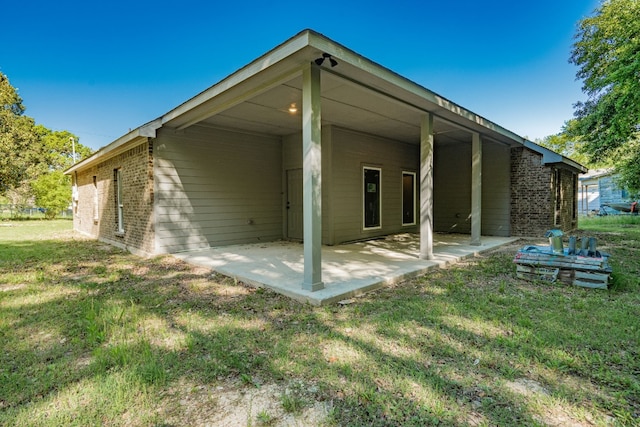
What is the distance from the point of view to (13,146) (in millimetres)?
16375

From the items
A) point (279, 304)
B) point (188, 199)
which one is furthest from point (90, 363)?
point (188, 199)

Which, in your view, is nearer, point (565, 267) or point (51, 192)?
point (565, 267)

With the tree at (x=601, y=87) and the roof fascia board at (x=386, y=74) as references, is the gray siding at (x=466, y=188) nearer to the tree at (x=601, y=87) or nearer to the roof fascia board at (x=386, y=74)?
the tree at (x=601, y=87)

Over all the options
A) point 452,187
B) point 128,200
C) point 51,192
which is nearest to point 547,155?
point 452,187

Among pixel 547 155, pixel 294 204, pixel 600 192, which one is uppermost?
pixel 547 155

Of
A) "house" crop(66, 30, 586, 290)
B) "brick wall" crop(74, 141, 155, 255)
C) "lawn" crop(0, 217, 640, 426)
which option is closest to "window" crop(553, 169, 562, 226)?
"house" crop(66, 30, 586, 290)

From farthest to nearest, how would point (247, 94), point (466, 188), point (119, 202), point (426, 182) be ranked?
point (466, 188) → point (119, 202) → point (426, 182) → point (247, 94)

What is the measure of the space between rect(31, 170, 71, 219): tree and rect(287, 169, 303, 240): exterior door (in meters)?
17.9

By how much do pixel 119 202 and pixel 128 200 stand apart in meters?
1.04

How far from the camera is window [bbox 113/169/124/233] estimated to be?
8219 millimetres

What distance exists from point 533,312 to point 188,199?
6.60m

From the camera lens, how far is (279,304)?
3549 millimetres

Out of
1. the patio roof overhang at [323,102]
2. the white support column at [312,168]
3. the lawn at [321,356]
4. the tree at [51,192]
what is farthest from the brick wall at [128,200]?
the tree at [51,192]

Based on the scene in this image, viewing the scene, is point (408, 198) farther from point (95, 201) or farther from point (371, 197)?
point (95, 201)
